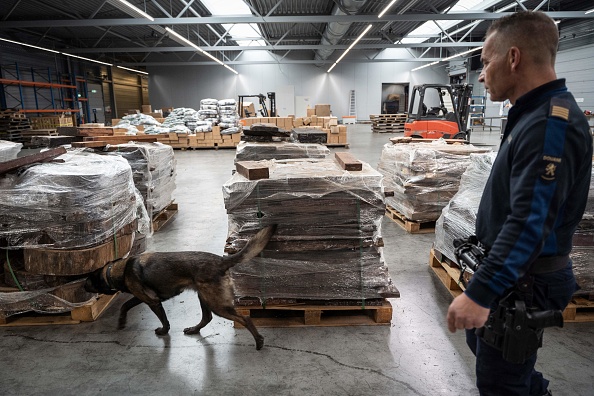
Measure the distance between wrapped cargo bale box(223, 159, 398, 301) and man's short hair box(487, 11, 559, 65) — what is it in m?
1.62

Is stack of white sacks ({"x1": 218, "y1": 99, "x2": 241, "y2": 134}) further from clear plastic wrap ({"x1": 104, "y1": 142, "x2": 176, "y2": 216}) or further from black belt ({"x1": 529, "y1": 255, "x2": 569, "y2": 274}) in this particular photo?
black belt ({"x1": 529, "y1": 255, "x2": 569, "y2": 274})

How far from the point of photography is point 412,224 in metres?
5.36

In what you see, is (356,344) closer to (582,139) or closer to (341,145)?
(582,139)

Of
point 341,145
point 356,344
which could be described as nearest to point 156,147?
point 356,344

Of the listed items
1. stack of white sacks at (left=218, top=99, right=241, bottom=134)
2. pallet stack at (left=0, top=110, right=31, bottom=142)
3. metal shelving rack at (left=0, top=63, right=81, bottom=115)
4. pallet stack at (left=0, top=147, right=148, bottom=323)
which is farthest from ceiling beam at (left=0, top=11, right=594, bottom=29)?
pallet stack at (left=0, top=147, right=148, bottom=323)

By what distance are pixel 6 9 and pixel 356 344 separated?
1691cm

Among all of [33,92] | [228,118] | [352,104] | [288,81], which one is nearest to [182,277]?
[228,118]

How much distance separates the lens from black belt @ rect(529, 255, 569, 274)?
4.76 ft

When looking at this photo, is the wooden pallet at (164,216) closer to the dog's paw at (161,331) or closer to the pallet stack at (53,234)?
the pallet stack at (53,234)

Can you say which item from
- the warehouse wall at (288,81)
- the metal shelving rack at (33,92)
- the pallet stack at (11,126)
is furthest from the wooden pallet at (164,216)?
the warehouse wall at (288,81)

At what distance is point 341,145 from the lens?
15391 mm

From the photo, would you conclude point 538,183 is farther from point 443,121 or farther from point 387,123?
point 387,123

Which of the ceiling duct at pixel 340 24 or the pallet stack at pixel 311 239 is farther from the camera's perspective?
the ceiling duct at pixel 340 24

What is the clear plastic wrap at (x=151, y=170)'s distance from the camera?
504cm
